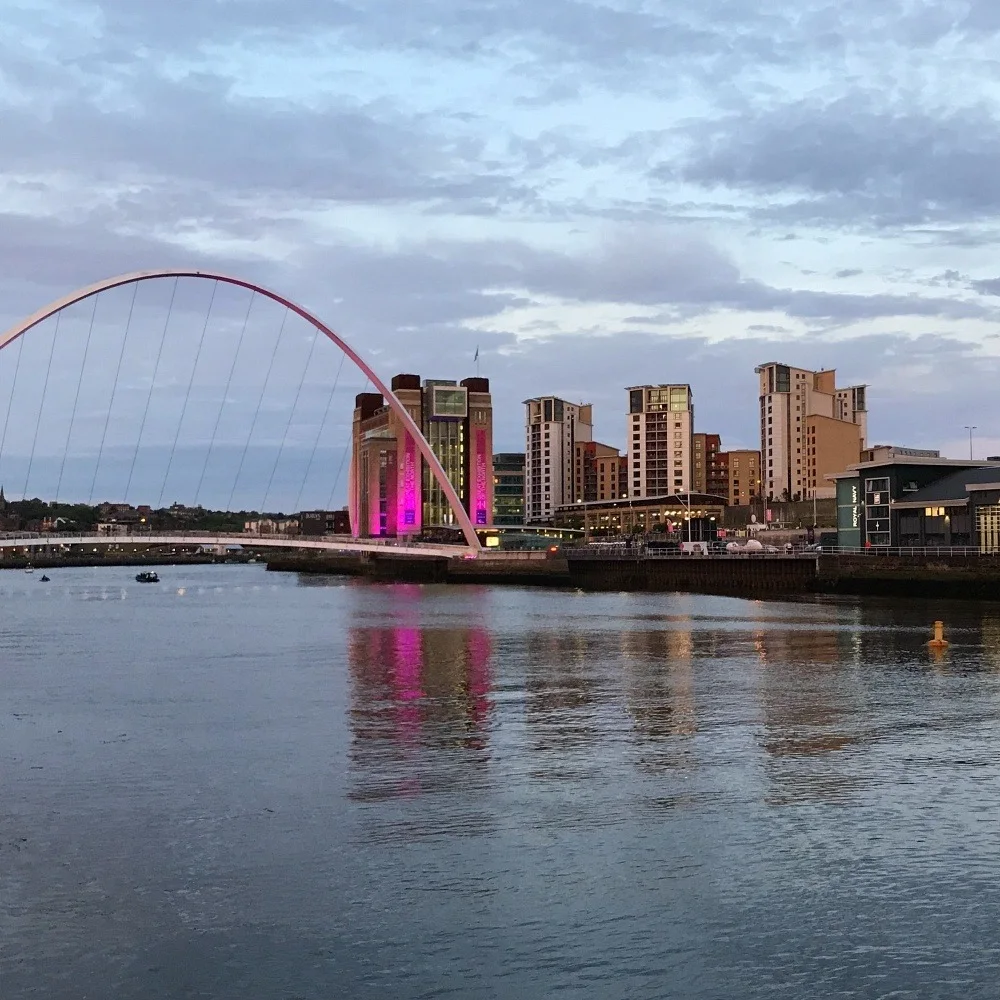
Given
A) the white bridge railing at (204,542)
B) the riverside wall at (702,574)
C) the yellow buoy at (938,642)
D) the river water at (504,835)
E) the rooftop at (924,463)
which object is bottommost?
the river water at (504,835)

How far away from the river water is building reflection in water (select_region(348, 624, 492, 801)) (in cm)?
15

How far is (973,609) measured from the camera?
2410 inches

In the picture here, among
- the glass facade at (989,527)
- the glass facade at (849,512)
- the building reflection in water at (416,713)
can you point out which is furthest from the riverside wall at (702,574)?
the building reflection in water at (416,713)

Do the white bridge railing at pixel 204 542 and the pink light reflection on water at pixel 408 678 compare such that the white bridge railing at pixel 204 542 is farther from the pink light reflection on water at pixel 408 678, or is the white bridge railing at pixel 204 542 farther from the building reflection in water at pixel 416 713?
the building reflection in water at pixel 416 713

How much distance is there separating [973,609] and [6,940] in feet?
184

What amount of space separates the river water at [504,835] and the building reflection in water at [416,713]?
0.15m

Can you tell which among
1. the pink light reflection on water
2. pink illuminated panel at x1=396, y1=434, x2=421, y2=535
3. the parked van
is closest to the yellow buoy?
the pink light reflection on water

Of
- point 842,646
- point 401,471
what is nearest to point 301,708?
point 842,646

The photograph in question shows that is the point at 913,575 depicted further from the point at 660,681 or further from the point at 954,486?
the point at 660,681

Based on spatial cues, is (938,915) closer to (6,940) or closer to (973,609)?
(6,940)

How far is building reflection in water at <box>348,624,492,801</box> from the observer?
67.3 ft

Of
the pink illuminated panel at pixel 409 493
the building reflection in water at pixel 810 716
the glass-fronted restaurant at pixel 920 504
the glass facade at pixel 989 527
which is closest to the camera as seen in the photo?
the building reflection in water at pixel 810 716

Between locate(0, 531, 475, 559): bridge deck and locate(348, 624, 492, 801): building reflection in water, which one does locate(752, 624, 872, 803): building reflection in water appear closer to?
locate(348, 624, 492, 801): building reflection in water

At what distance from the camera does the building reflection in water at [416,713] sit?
20.5m
